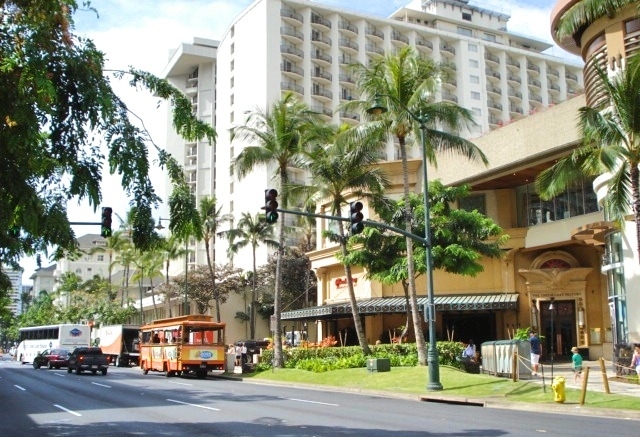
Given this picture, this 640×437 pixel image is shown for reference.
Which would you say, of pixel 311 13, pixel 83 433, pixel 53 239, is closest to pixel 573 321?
pixel 83 433

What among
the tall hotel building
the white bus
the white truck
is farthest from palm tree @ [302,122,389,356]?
the tall hotel building

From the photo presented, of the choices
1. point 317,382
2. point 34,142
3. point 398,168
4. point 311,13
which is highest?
point 311,13

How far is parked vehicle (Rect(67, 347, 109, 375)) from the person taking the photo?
41.2 metres

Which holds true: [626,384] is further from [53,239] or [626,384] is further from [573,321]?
[53,239]

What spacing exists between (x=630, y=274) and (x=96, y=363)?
2940 cm

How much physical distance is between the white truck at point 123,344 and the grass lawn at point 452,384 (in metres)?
Result: 21.7

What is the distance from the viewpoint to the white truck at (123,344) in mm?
54375

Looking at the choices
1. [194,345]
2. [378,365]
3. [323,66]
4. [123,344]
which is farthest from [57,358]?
[323,66]

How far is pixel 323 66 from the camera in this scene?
289 ft

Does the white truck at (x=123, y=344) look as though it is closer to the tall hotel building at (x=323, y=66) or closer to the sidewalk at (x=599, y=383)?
the tall hotel building at (x=323, y=66)

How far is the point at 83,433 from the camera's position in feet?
46.9

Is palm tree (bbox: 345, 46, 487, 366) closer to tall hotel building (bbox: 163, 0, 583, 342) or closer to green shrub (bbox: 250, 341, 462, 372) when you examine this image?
green shrub (bbox: 250, 341, 462, 372)

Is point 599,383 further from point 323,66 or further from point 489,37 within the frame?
point 489,37

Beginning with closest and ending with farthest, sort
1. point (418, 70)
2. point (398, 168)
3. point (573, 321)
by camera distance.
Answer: point (418, 70)
point (573, 321)
point (398, 168)
